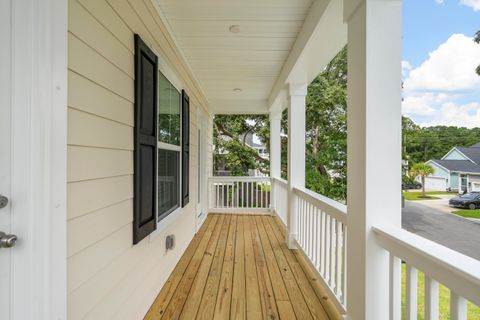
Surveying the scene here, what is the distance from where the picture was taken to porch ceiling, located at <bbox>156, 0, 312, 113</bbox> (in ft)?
7.07

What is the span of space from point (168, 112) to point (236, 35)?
1.10m

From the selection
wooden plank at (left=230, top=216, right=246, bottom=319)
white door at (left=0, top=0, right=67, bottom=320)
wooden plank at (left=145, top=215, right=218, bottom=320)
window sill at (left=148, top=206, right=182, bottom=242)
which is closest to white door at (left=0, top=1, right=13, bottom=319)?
white door at (left=0, top=0, right=67, bottom=320)

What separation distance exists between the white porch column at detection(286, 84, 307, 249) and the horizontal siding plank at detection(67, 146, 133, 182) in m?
2.44

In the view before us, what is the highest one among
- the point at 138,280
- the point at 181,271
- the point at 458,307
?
the point at 458,307

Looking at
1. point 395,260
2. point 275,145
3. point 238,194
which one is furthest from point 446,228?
point 238,194

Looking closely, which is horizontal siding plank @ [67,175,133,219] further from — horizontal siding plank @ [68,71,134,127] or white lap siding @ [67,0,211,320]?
horizontal siding plank @ [68,71,134,127]

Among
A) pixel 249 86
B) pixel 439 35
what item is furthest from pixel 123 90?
pixel 249 86

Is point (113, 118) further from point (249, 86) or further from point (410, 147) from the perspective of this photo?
point (249, 86)

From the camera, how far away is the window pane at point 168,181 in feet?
7.39

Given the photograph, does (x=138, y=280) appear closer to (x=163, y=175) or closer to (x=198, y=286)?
(x=198, y=286)

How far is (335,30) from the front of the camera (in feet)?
6.84

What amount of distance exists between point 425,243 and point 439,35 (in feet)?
2.79

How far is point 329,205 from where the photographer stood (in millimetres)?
2143

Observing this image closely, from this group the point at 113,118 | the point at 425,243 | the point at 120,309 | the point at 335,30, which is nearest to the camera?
the point at 425,243
